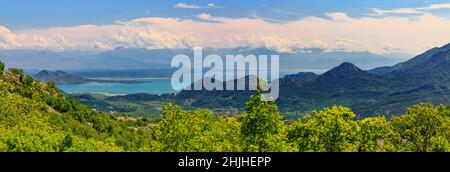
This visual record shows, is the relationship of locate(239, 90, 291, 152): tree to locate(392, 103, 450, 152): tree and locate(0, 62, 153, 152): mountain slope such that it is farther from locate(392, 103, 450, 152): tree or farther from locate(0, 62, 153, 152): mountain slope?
locate(392, 103, 450, 152): tree

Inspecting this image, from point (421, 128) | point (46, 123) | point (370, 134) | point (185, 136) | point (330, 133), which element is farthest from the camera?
point (46, 123)

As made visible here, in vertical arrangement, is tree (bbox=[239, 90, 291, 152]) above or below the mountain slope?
above

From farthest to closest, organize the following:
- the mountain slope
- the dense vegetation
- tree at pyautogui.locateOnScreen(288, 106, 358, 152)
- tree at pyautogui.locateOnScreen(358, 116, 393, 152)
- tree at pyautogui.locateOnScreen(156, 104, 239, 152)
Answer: the mountain slope
tree at pyautogui.locateOnScreen(358, 116, 393, 152)
tree at pyautogui.locateOnScreen(288, 106, 358, 152)
the dense vegetation
tree at pyautogui.locateOnScreen(156, 104, 239, 152)

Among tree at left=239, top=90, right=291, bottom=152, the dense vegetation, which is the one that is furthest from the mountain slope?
tree at left=239, top=90, right=291, bottom=152

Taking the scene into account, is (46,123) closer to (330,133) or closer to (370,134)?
(330,133)

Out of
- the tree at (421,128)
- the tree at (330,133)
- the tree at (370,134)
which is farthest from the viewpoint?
the tree at (421,128)

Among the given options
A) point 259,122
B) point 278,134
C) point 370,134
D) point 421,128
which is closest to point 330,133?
point 370,134

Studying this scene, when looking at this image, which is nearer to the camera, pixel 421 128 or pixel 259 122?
pixel 259 122

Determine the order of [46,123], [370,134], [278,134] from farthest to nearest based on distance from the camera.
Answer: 1. [46,123]
2. [370,134]
3. [278,134]

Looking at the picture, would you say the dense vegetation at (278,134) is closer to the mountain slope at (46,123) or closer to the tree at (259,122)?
the tree at (259,122)

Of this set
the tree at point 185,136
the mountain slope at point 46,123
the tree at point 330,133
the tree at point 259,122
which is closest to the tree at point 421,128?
the tree at point 330,133

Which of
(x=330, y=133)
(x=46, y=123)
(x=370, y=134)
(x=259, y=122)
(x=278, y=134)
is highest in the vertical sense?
(x=259, y=122)

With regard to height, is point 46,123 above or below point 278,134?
below

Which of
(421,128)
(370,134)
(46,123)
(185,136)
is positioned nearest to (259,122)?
(185,136)
